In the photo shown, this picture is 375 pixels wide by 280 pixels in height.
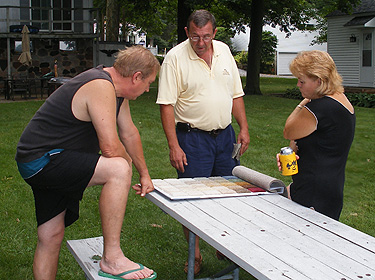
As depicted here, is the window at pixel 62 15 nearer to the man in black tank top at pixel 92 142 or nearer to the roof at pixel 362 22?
the roof at pixel 362 22

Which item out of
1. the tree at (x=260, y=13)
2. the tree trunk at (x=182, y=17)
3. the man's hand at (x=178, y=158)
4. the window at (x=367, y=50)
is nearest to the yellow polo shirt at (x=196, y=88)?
the man's hand at (x=178, y=158)

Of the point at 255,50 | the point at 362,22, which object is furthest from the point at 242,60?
the point at 255,50

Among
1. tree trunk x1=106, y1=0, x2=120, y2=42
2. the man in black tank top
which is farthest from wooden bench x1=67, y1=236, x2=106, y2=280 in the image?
tree trunk x1=106, y1=0, x2=120, y2=42

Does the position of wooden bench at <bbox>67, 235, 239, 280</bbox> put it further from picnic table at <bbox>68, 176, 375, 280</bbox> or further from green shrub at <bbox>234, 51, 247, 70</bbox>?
green shrub at <bbox>234, 51, 247, 70</bbox>

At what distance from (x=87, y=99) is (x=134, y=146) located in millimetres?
644

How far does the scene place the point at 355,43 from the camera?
83.9 feet

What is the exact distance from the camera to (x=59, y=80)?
16.4 meters

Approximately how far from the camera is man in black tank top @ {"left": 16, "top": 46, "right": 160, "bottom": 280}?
2.94 meters

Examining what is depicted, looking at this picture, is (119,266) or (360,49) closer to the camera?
(119,266)

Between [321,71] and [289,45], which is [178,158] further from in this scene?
[289,45]

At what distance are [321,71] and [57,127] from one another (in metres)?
1.55

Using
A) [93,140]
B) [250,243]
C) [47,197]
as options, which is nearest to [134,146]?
[93,140]

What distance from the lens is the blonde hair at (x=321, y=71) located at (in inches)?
128

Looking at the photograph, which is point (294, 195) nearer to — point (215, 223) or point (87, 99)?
point (215, 223)
